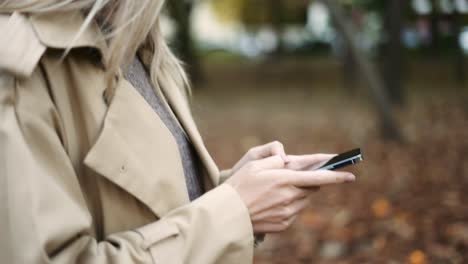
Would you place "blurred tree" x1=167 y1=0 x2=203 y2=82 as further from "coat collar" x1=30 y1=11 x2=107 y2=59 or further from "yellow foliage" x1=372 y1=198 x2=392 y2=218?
"coat collar" x1=30 y1=11 x2=107 y2=59

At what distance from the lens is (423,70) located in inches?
760

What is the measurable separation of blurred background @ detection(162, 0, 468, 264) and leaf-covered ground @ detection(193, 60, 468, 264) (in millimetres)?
14

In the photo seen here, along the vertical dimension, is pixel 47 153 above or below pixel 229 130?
above

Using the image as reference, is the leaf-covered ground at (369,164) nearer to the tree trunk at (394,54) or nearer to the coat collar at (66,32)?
the tree trunk at (394,54)

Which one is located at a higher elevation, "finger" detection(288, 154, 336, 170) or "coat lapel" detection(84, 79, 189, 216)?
"coat lapel" detection(84, 79, 189, 216)

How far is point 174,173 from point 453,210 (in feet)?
12.5

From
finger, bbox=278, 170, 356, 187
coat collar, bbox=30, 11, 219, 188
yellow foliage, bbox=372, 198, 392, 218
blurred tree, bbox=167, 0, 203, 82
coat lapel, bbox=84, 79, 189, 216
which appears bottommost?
blurred tree, bbox=167, 0, 203, 82

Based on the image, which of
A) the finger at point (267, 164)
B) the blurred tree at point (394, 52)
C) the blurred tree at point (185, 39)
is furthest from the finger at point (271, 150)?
the blurred tree at point (185, 39)

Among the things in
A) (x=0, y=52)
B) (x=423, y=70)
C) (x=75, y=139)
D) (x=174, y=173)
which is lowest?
(x=423, y=70)

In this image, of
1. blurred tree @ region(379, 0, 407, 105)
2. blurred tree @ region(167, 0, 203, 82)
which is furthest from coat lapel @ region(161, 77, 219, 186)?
blurred tree @ region(167, 0, 203, 82)

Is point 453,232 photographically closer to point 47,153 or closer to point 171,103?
point 171,103

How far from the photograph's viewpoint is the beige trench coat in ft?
4.31

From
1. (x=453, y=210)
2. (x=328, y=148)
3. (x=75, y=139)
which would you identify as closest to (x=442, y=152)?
(x=328, y=148)

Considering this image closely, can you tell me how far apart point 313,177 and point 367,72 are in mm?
6465
